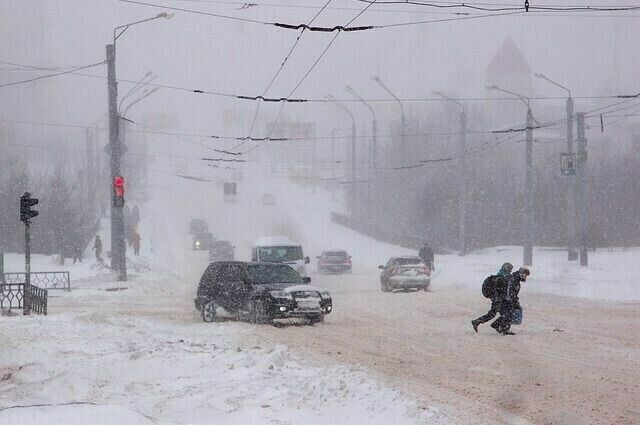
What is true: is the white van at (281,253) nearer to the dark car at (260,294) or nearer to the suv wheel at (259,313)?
the dark car at (260,294)

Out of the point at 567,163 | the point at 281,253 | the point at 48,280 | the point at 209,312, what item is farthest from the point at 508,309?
the point at 48,280

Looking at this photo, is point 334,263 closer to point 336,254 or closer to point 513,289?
point 336,254

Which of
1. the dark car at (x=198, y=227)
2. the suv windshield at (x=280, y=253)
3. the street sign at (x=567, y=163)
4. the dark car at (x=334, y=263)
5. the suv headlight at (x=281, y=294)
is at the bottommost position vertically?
the dark car at (x=334, y=263)

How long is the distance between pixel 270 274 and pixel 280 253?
1638cm

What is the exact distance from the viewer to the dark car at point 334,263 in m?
50.8

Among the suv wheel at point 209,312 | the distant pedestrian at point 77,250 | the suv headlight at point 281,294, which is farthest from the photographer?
the distant pedestrian at point 77,250

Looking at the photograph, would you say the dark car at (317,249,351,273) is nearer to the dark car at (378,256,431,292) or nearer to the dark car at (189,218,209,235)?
the dark car at (378,256,431,292)

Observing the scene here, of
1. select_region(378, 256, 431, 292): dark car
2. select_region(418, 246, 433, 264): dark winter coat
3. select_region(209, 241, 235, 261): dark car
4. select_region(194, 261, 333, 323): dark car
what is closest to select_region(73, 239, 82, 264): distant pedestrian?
select_region(209, 241, 235, 261): dark car

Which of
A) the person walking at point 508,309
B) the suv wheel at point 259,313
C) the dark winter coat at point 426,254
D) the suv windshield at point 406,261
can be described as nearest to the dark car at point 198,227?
the dark winter coat at point 426,254

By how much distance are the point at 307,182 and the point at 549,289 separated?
111888mm

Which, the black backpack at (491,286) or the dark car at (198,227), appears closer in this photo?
the black backpack at (491,286)

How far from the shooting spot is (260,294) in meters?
21.0

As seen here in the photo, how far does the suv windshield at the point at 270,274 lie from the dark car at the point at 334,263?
27.8 metres

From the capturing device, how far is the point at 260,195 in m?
127
